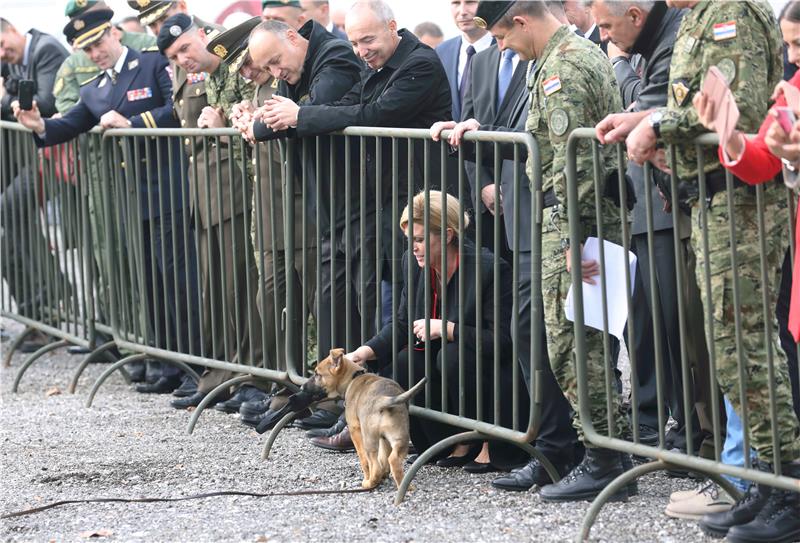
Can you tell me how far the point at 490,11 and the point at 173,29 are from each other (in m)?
2.98

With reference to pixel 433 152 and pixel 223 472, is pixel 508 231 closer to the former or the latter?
pixel 433 152

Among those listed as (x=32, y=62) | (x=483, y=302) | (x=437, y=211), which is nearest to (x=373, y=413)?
(x=483, y=302)

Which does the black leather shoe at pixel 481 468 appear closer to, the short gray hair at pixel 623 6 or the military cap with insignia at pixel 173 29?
the short gray hair at pixel 623 6

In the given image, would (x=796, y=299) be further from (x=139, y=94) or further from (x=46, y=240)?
(x=46, y=240)

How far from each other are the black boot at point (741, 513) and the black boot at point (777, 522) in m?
0.05

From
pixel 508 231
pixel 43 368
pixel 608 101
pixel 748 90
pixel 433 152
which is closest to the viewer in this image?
pixel 748 90

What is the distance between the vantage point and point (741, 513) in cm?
463

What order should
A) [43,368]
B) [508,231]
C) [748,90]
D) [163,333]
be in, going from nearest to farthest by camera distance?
[748,90] → [508,231] → [163,333] → [43,368]

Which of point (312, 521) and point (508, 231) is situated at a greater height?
A: point (508, 231)

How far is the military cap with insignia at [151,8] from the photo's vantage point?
28.1 ft

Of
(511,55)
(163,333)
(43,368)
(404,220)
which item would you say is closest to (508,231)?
(404,220)

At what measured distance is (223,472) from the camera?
6098 millimetres

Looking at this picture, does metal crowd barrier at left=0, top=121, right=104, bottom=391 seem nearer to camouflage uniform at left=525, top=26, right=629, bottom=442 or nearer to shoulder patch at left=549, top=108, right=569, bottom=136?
camouflage uniform at left=525, top=26, right=629, bottom=442

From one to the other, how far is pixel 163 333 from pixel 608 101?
3.94 meters
